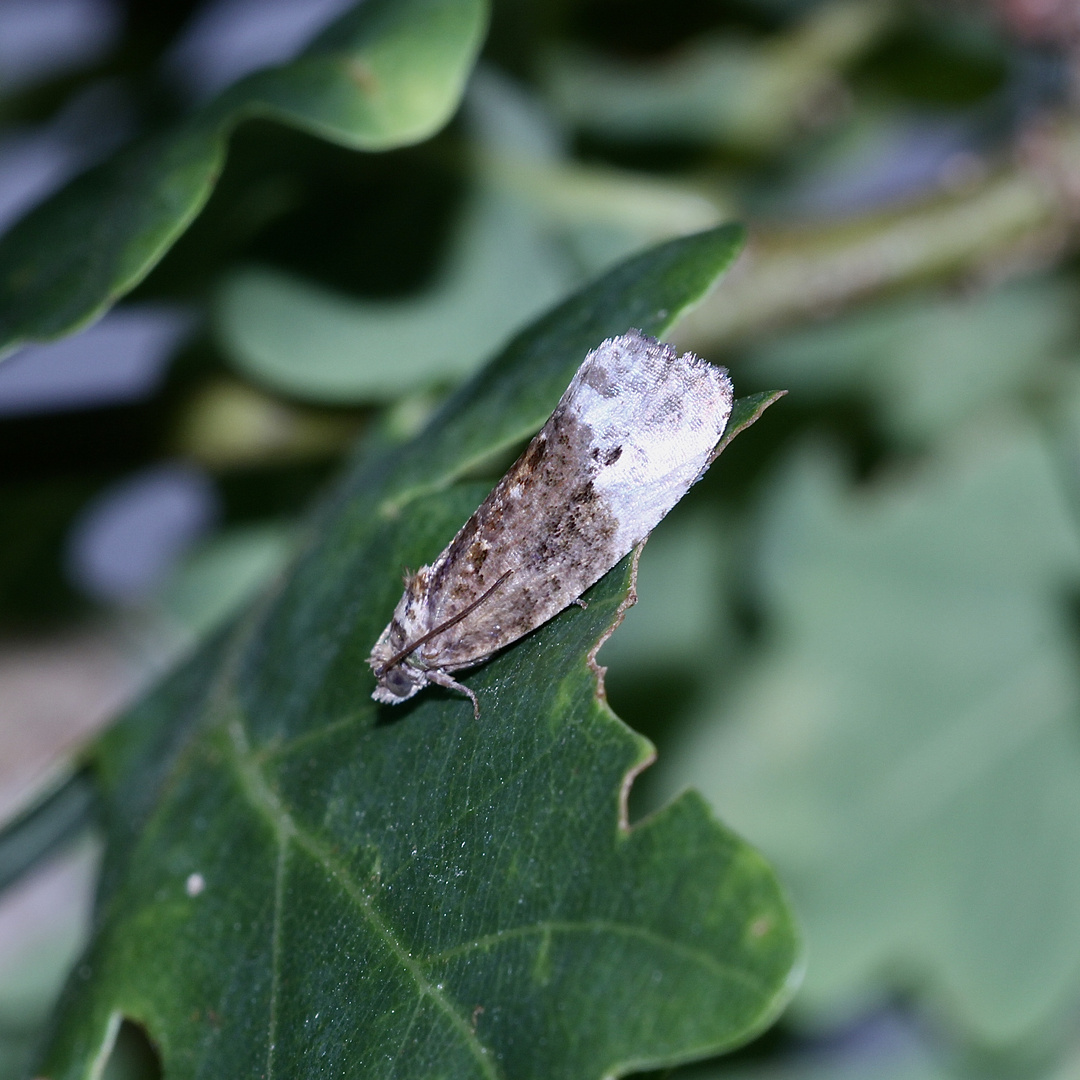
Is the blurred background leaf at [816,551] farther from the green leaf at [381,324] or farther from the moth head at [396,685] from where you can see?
the moth head at [396,685]

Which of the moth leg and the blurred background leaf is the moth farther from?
the blurred background leaf

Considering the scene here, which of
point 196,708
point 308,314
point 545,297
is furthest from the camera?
point 545,297

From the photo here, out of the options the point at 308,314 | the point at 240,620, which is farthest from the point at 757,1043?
the point at 308,314

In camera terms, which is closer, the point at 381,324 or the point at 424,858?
the point at 424,858

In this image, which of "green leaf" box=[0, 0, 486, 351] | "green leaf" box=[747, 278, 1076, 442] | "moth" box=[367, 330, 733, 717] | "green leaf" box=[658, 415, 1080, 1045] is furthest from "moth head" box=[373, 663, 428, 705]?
"green leaf" box=[747, 278, 1076, 442]

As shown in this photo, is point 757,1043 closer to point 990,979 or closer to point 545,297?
point 990,979

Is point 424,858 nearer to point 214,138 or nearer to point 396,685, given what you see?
point 396,685

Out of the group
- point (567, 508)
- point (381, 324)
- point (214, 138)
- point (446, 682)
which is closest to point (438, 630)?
point (446, 682)
